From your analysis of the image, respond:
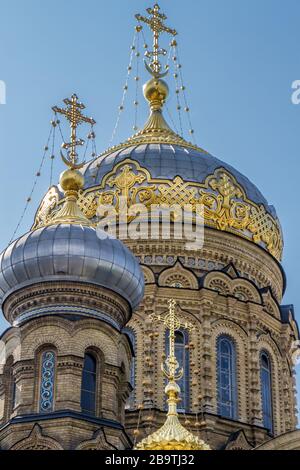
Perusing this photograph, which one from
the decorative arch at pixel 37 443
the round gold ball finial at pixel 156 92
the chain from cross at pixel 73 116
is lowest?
the decorative arch at pixel 37 443

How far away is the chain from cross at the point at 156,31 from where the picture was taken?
1000 inches

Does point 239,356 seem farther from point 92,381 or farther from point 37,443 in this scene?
point 37,443

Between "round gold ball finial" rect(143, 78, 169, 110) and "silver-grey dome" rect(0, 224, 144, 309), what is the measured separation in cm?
787

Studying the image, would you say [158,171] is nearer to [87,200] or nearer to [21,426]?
[87,200]

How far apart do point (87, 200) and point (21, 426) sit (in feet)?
21.8

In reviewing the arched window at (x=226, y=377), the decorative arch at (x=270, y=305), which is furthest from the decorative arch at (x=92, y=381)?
the decorative arch at (x=270, y=305)

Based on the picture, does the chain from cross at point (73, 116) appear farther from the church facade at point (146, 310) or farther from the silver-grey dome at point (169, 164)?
the silver-grey dome at point (169, 164)

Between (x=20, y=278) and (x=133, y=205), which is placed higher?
(x=133, y=205)

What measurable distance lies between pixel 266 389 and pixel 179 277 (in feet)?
7.21

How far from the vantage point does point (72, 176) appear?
18.9 metres

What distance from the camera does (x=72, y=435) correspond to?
53.0 ft

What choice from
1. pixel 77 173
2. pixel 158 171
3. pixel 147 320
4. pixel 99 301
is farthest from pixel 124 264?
pixel 158 171

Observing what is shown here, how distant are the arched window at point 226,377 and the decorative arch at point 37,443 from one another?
509 cm
